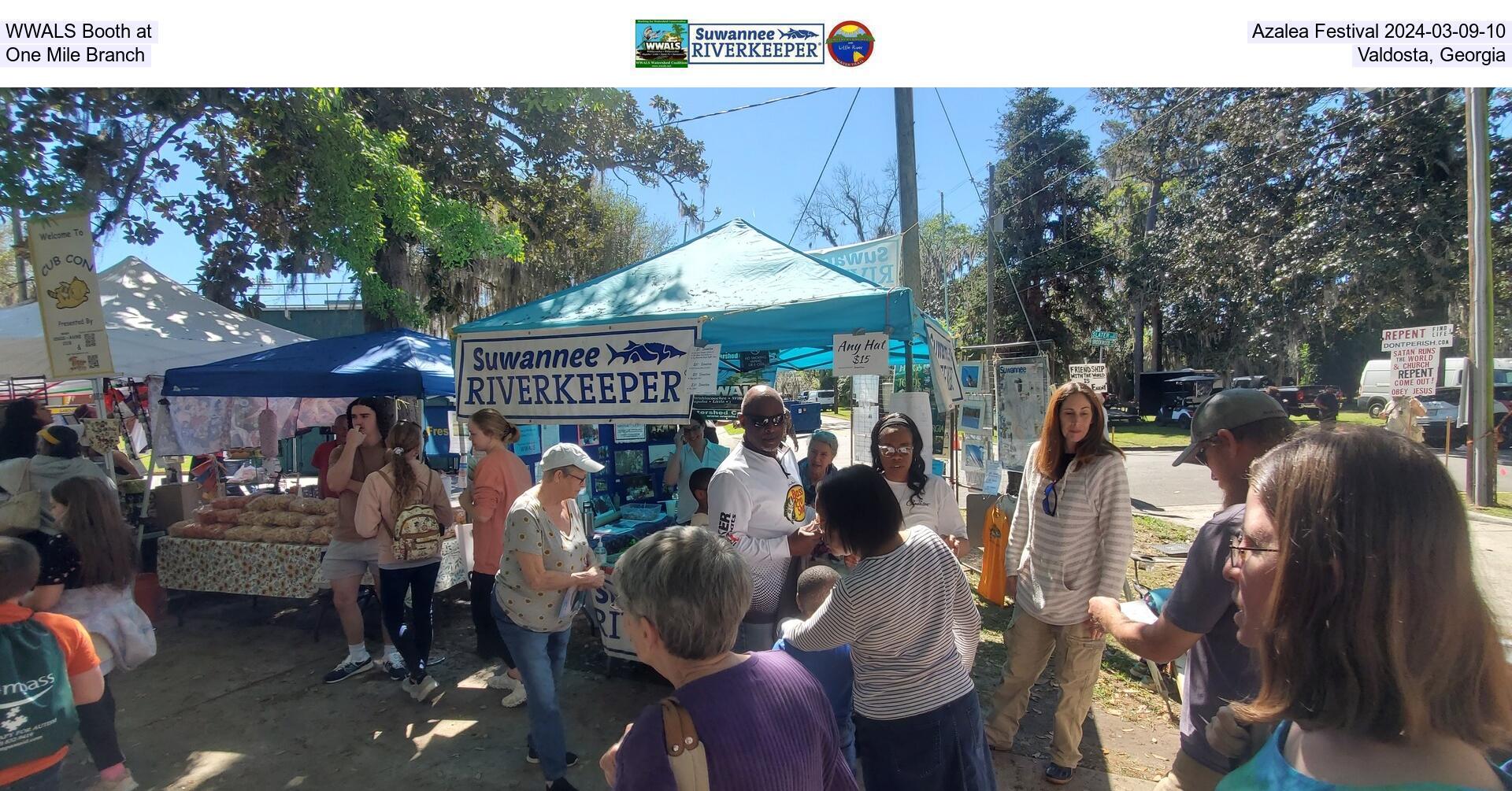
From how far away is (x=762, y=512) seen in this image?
10.0 ft

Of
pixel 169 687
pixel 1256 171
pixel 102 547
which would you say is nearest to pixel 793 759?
pixel 102 547

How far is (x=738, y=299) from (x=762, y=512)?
1.82 metres

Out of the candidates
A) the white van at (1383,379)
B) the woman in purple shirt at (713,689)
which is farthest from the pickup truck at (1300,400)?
the woman in purple shirt at (713,689)

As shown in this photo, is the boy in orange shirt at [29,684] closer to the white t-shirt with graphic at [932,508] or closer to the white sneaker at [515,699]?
the white sneaker at [515,699]

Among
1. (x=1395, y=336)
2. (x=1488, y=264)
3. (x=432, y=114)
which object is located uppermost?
(x=432, y=114)

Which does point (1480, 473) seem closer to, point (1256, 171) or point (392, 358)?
point (1256, 171)

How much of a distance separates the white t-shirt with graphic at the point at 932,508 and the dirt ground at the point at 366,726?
4.13ft

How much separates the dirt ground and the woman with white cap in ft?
1.36

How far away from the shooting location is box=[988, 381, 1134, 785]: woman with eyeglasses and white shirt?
321 cm

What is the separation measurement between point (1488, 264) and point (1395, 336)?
1.40m

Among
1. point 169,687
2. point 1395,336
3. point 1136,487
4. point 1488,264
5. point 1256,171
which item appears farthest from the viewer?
point 1256,171

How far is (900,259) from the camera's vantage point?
24.2 ft

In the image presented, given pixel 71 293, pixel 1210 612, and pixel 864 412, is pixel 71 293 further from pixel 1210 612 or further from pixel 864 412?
pixel 1210 612
